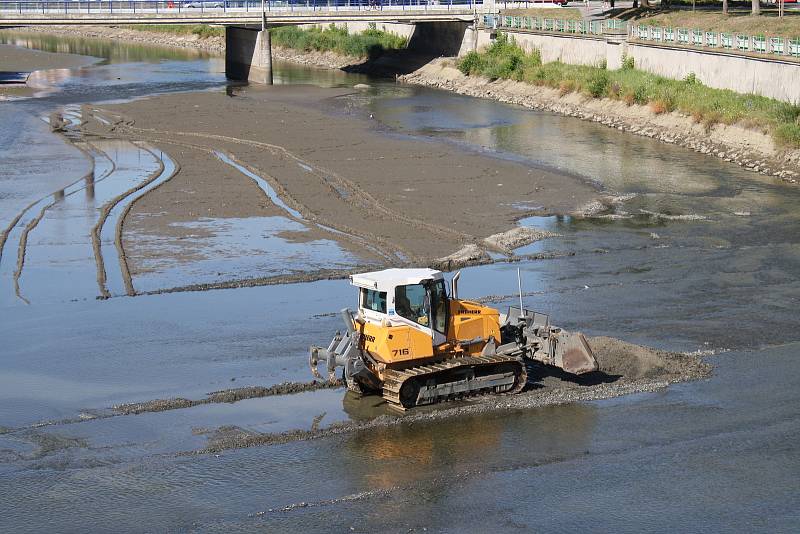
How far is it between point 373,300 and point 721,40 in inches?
1720

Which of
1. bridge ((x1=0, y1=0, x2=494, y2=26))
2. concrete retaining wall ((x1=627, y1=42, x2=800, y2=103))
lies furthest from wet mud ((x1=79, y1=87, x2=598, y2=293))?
bridge ((x1=0, y1=0, x2=494, y2=26))

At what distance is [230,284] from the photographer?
29000mm

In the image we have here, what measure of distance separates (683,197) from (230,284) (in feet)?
60.5

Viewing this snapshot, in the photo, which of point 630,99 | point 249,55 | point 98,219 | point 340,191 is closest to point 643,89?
point 630,99

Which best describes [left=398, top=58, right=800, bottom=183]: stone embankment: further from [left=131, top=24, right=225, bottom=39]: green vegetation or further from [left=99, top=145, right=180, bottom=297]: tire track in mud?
[left=131, top=24, right=225, bottom=39]: green vegetation

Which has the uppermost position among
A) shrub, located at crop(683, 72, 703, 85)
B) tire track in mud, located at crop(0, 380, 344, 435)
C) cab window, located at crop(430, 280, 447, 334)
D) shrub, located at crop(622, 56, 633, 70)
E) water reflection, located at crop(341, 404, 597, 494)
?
shrub, located at crop(622, 56, 633, 70)

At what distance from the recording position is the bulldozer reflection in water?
58.6 ft

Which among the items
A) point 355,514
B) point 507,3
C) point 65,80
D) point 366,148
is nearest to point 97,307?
point 355,514

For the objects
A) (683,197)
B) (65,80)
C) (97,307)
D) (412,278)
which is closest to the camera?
(412,278)

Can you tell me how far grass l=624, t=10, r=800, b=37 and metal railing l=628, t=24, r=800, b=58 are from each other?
3.88m

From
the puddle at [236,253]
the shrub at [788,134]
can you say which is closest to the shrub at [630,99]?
the shrub at [788,134]

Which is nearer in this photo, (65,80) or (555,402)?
(555,402)

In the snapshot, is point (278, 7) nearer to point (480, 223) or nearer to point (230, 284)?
point (480, 223)

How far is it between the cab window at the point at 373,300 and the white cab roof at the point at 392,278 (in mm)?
183
